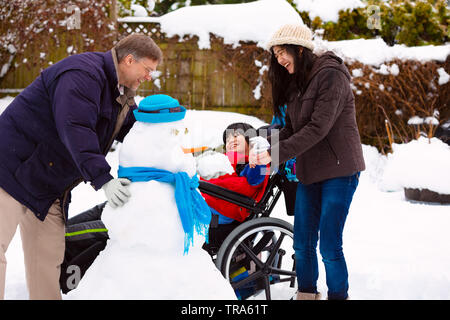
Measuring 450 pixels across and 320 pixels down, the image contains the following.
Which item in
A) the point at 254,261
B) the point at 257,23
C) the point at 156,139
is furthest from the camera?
the point at 257,23

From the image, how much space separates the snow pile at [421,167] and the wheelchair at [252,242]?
3049 millimetres

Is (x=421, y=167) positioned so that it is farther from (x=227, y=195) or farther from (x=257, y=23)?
(x=257, y=23)

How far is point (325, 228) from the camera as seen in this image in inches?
91.4

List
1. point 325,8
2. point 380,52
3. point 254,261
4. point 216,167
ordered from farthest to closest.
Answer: point 325,8
point 380,52
point 216,167
point 254,261

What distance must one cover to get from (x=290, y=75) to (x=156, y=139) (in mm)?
952

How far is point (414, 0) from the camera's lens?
9.64 metres

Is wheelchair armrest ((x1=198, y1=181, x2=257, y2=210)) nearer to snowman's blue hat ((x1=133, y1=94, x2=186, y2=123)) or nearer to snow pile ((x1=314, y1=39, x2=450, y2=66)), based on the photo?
snowman's blue hat ((x1=133, y1=94, x2=186, y2=123))

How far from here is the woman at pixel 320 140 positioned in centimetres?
221

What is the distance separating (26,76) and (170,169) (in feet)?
26.9

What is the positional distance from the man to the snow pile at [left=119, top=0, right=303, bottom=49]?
6.12m

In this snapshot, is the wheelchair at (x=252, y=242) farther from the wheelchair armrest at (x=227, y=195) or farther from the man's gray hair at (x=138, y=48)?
the man's gray hair at (x=138, y=48)

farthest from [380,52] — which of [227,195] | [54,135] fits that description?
[54,135]

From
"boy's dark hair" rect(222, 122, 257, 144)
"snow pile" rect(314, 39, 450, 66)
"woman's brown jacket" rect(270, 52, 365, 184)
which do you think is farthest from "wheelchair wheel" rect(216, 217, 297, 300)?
"snow pile" rect(314, 39, 450, 66)

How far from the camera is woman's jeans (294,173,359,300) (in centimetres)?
229
